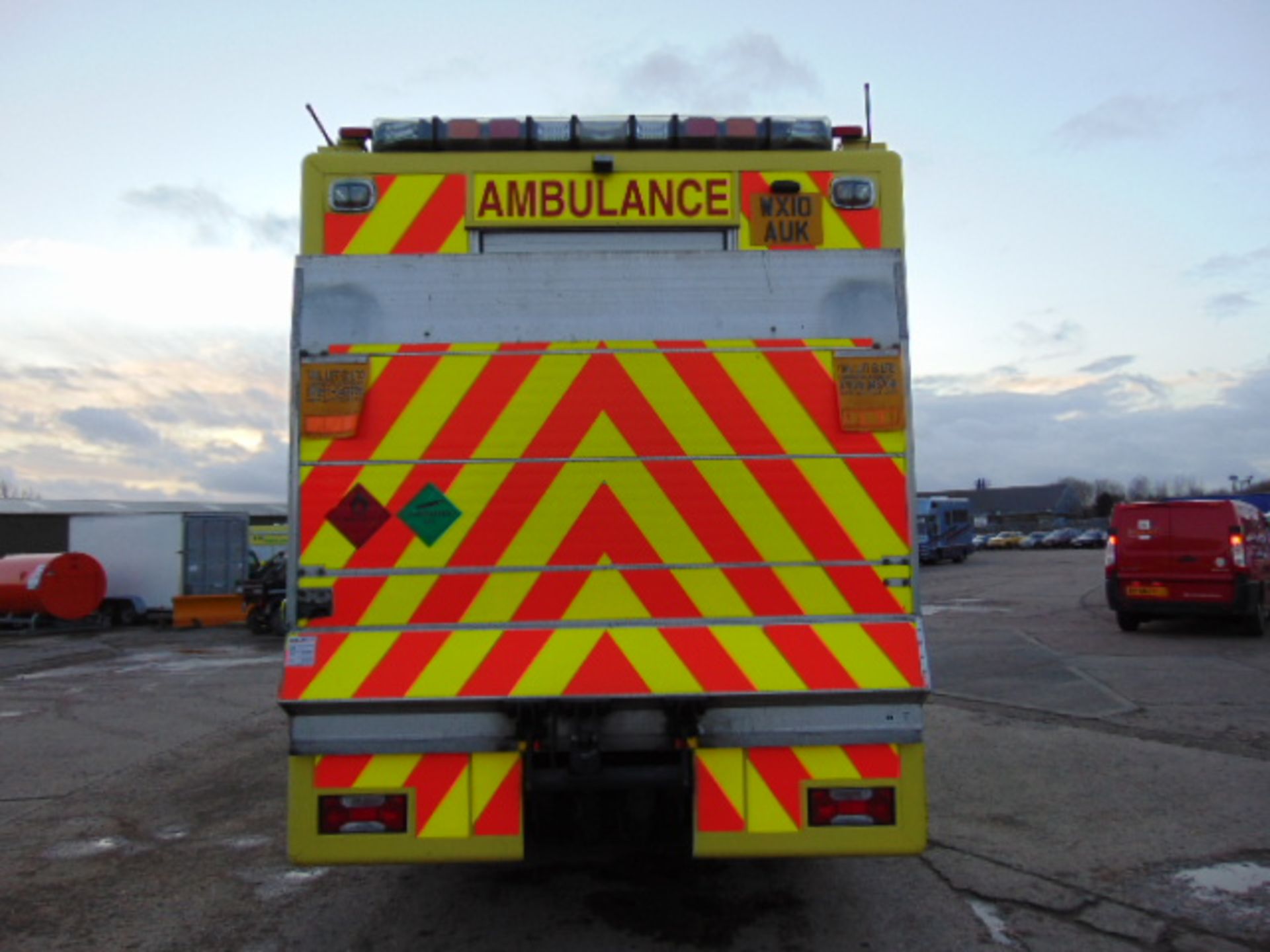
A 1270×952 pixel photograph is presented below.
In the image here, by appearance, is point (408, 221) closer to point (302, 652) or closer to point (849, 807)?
point (302, 652)

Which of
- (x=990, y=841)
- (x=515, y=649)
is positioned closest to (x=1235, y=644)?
(x=990, y=841)

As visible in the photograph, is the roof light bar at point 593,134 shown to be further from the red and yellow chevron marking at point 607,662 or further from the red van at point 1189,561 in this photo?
the red van at point 1189,561

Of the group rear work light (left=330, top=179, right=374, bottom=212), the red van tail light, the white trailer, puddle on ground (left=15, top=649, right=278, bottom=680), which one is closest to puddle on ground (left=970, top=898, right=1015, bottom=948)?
rear work light (left=330, top=179, right=374, bottom=212)

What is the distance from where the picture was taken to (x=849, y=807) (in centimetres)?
365

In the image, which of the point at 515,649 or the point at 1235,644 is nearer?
the point at 515,649

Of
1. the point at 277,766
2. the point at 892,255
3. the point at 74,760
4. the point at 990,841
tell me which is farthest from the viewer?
the point at 74,760

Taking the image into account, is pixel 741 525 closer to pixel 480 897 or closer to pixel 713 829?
pixel 713 829

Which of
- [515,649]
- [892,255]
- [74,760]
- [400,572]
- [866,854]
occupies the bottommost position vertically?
[74,760]

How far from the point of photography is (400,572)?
12.0 ft

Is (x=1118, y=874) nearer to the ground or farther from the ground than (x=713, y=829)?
nearer to the ground

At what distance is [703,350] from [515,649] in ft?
4.41

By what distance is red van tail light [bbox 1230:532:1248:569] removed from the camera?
572 inches

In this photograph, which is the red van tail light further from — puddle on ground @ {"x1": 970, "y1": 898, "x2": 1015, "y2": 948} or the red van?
puddle on ground @ {"x1": 970, "y1": 898, "x2": 1015, "y2": 948}

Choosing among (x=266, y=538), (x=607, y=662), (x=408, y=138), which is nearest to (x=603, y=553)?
(x=607, y=662)
